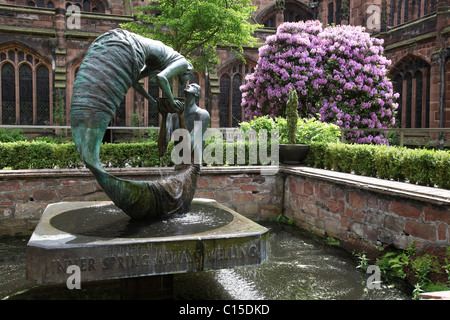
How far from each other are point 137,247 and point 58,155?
18.4 feet

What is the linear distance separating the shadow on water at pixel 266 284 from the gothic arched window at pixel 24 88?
1421cm

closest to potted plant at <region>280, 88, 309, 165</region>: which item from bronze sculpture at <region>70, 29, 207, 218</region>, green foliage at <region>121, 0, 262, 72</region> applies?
bronze sculpture at <region>70, 29, 207, 218</region>

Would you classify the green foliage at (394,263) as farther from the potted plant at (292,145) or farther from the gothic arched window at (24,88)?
the gothic arched window at (24,88)

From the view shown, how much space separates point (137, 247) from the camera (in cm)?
360

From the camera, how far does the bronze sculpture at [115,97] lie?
12.5ft

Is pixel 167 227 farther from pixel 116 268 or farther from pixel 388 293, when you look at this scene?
pixel 388 293

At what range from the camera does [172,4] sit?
1526 cm

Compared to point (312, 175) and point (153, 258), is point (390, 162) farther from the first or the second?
point (153, 258)

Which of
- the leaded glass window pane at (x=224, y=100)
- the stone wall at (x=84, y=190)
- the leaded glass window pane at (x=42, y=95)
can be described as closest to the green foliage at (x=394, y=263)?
the stone wall at (x=84, y=190)

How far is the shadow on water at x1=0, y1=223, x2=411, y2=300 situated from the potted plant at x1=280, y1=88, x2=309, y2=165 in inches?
135

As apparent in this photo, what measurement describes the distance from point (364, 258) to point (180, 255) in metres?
3.59

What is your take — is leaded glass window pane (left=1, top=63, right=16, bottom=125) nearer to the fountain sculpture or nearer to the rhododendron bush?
the rhododendron bush

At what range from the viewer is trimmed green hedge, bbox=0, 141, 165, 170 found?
825 cm
